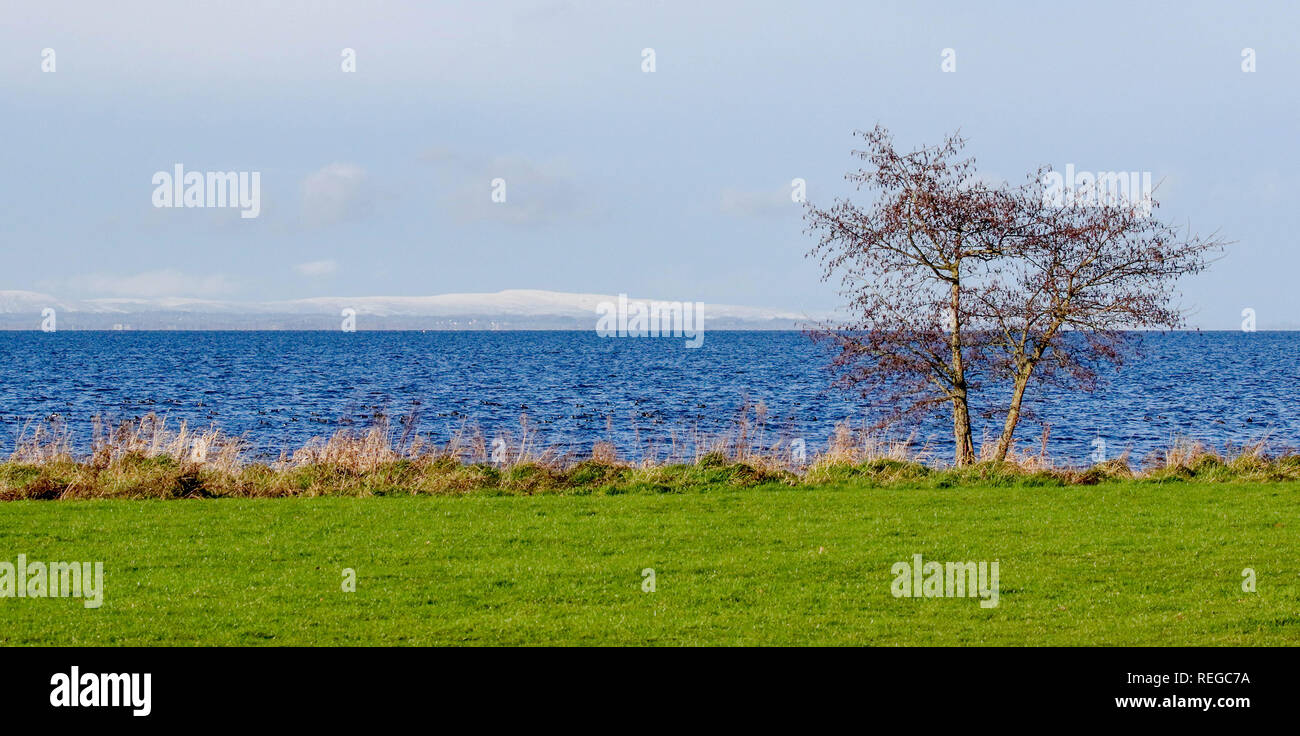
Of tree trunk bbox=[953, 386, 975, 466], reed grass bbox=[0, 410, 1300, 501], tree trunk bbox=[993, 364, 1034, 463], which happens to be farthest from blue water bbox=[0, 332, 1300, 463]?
tree trunk bbox=[993, 364, 1034, 463]

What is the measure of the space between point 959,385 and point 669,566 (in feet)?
47.7

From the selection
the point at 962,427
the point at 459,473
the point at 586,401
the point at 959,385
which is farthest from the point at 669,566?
the point at 586,401

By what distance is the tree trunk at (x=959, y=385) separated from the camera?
90.1 ft

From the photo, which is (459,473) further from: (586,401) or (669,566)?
(586,401)

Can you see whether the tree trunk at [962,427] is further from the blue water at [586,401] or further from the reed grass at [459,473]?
the blue water at [586,401]

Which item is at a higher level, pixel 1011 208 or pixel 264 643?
pixel 1011 208

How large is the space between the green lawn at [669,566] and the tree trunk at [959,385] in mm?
5348

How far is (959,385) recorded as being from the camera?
2769 cm

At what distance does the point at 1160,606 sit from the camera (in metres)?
13.2

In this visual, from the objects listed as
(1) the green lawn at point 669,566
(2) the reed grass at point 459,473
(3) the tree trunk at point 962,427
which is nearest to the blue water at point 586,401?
(3) the tree trunk at point 962,427
